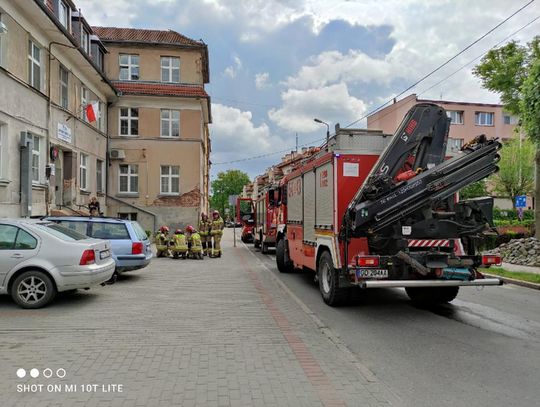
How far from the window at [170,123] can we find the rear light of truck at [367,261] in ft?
73.1

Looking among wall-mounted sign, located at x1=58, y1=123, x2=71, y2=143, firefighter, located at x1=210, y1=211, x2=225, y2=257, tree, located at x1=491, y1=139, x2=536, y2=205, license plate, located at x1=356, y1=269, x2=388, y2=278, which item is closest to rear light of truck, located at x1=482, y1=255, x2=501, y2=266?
license plate, located at x1=356, y1=269, x2=388, y2=278

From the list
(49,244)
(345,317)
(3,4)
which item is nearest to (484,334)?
(345,317)

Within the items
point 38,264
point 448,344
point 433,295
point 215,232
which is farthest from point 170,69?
point 448,344

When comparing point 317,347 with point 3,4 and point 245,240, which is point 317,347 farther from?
point 245,240

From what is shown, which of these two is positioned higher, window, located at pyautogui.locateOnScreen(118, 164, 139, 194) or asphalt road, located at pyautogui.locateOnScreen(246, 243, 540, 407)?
window, located at pyautogui.locateOnScreen(118, 164, 139, 194)

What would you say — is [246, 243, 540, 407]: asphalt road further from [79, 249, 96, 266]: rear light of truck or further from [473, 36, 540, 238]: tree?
[473, 36, 540, 238]: tree

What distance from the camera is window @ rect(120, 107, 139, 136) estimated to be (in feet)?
89.5

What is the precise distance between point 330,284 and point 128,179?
69.8 ft

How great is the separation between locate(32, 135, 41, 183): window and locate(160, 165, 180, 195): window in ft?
38.4

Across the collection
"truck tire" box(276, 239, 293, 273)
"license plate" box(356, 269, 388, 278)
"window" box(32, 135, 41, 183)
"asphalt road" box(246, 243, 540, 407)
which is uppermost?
"window" box(32, 135, 41, 183)

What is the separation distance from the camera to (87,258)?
7926mm

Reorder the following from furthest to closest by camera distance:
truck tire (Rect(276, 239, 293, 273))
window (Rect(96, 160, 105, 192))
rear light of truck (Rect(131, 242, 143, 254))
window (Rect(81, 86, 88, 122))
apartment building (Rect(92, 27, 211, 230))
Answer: apartment building (Rect(92, 27, 211, 230)) < window (Rect(96, 160, 105, 192)) < window (Rect(81, 86, 88, 122)) < truck tire (Rect(276, 239, 293, 273)) < rear light of truck (Rect(131, 242, 143, 254))

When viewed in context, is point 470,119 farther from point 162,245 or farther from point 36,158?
point 36,158

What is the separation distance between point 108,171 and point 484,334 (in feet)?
77.8
